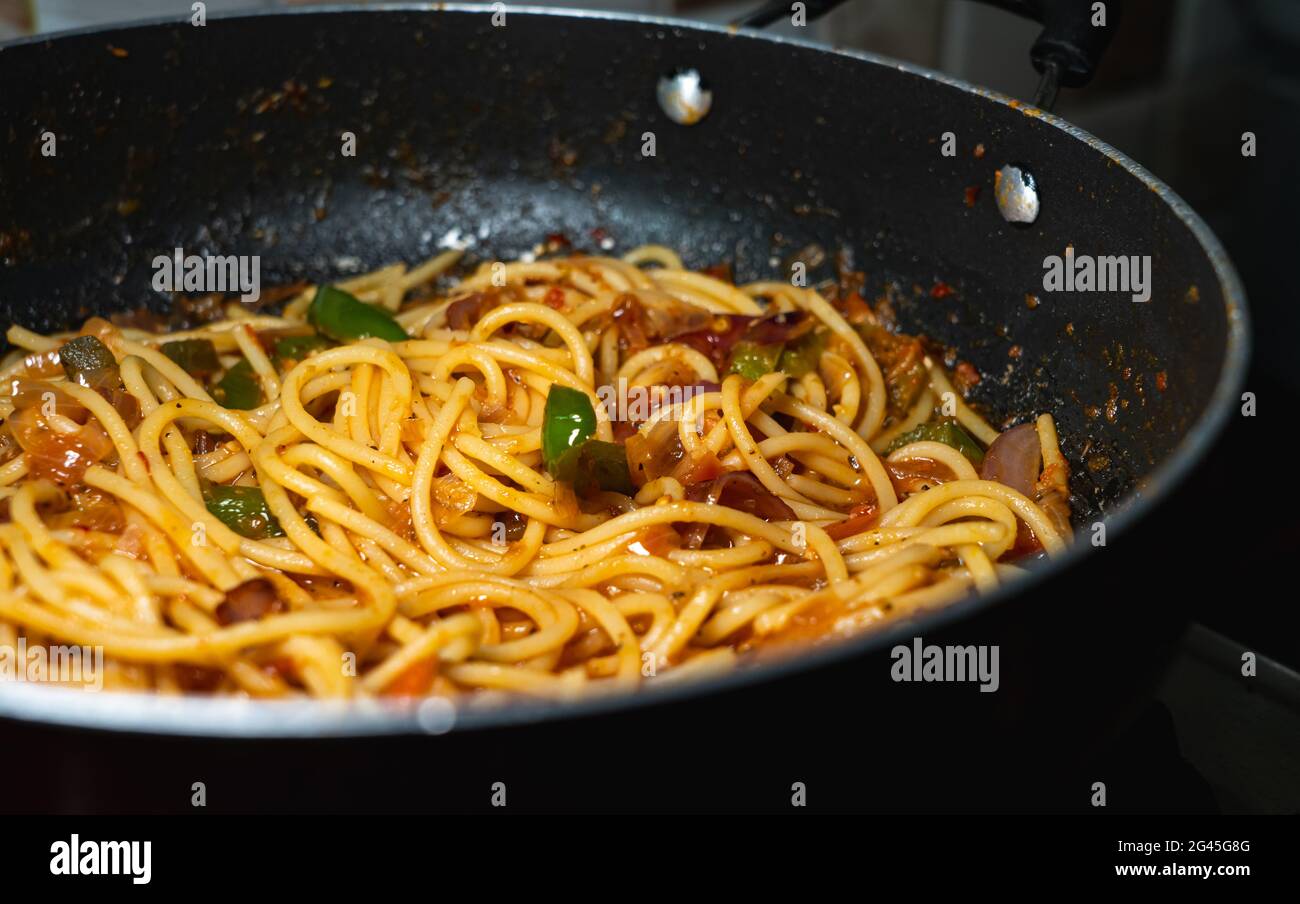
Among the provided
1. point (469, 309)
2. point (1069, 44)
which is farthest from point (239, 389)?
point (1069, 44)

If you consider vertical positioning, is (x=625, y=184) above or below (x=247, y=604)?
above

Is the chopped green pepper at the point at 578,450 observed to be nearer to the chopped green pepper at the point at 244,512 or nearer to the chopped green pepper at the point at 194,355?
the chopped green pepper at the point at 244,512

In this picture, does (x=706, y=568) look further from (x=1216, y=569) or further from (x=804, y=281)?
(x=1216, y=569)

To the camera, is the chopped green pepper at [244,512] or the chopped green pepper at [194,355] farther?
the chopped green pepper at [194,355]

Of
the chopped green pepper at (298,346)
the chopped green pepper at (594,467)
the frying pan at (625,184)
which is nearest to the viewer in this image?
the frying pan at (625,184)

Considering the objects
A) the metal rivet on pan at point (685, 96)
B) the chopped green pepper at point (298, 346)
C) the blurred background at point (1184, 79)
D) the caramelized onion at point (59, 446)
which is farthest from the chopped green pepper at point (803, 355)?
the blurred background at point (1184, 79)

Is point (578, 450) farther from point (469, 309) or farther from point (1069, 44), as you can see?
point (1069, 44)
